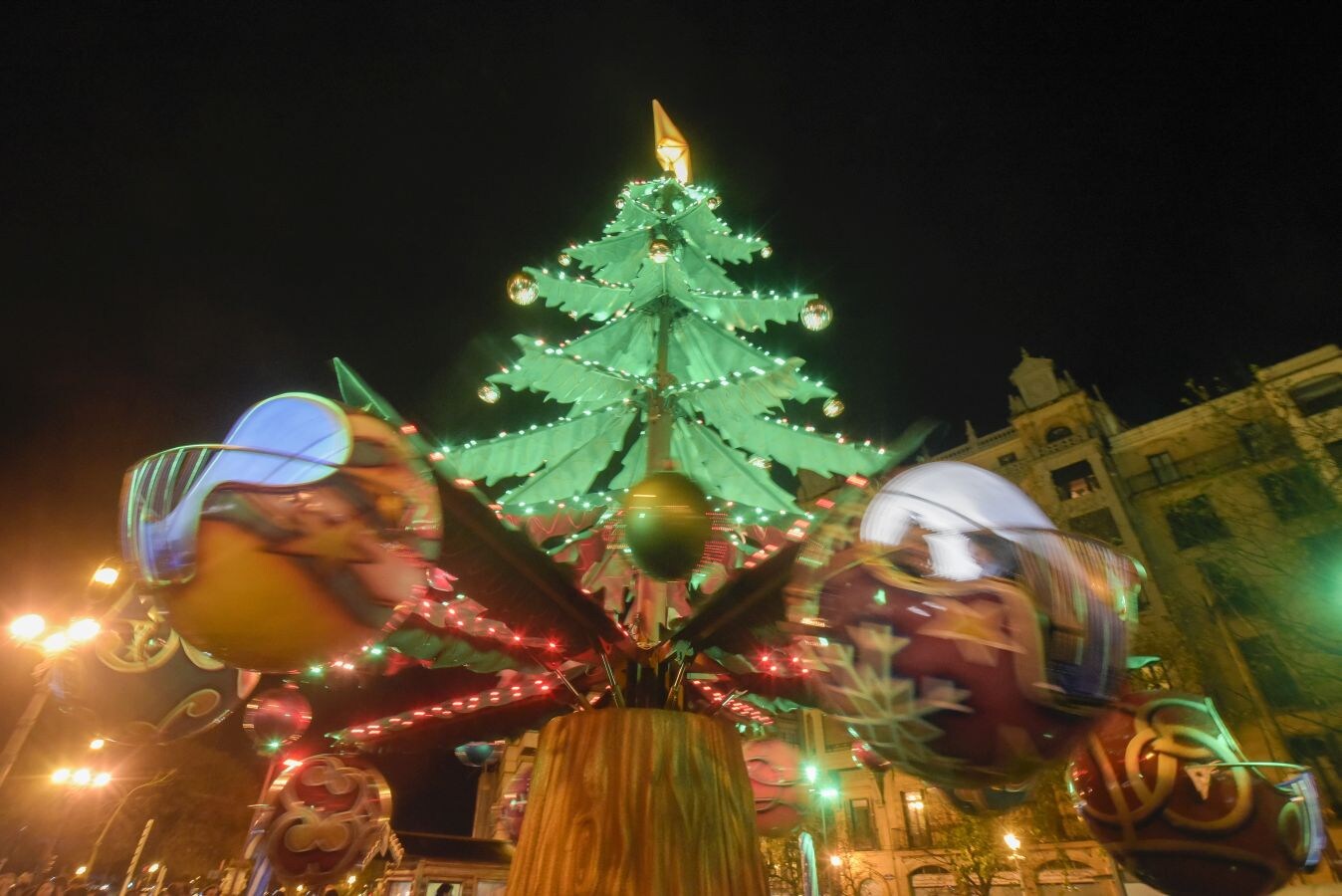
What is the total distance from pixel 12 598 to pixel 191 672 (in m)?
11.8

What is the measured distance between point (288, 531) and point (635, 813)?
3.98 ft

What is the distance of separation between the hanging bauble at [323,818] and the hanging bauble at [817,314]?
5.72 metres

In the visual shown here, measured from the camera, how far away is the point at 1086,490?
26859 mm

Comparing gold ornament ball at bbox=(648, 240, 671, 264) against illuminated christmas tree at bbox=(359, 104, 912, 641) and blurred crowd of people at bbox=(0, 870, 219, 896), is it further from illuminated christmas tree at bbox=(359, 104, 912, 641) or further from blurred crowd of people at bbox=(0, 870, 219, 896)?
blurred crowd of people at bbox=(0, 870, 219, 896)

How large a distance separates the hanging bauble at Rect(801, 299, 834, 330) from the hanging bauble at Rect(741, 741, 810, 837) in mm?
4196

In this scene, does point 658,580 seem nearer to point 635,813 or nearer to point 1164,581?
point 635,813

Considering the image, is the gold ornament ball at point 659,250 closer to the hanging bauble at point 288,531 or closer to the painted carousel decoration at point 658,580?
the painted carousel decoration at point 658,580

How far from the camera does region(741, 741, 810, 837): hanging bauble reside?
14.6ft

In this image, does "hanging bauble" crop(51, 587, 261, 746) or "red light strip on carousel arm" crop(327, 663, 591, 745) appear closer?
"hanging bauble" crop(51, 587, 261, 746)

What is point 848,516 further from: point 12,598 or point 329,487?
point 12,598

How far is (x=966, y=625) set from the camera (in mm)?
1468

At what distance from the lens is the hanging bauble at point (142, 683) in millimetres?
3133

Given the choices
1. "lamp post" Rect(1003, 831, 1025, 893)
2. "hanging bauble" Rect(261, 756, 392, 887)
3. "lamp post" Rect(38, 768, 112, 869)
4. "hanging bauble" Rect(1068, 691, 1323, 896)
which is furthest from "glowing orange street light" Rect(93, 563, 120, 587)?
"lamp post" Rect(1003, 831, 1025, 893)

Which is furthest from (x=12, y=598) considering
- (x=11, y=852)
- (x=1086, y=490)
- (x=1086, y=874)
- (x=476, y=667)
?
(x=1086, y=490)
